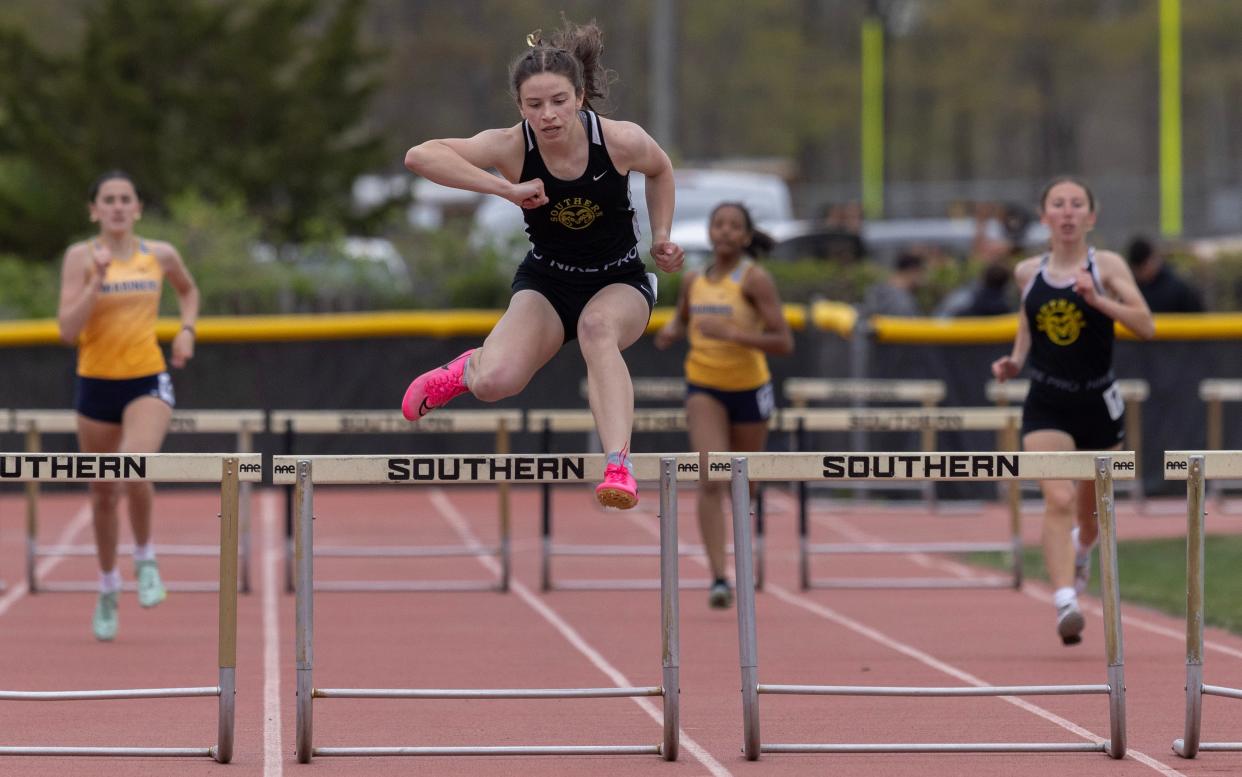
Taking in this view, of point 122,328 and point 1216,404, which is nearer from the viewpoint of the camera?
point 122,328

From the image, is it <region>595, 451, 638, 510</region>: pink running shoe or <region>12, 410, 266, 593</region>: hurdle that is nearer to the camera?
<region>595, 451, 638, 510</region>: pink running shoe

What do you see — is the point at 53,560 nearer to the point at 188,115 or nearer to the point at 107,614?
the point at 107,614

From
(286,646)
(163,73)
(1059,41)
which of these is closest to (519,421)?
(286,646)

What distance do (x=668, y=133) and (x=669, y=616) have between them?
81.3 ft

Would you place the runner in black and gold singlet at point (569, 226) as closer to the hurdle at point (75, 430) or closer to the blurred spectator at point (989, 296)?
the hurdle at point (75, 430)

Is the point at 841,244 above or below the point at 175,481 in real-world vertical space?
above

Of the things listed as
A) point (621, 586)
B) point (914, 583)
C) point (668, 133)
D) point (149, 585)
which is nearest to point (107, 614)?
point (149, 585)

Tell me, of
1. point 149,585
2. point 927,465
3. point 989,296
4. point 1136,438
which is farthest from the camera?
→ point 989,296

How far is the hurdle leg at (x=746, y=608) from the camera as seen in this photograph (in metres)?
6.39

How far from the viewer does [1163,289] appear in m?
16.8

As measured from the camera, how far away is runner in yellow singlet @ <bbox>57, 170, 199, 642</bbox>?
9.44 metres

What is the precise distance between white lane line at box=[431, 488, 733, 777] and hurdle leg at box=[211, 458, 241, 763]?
148cm

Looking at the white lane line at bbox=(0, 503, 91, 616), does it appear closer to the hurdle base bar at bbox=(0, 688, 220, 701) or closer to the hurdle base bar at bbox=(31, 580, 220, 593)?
the hurdle base bar at bbox=(31, 580, 220, 593)

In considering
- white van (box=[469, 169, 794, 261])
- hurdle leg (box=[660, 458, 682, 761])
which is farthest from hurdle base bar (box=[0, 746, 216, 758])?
white van (box=[469, 169, 794, 261])
